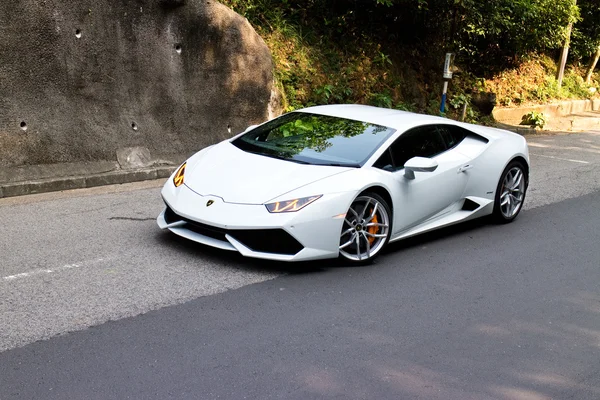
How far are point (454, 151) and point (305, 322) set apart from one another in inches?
124

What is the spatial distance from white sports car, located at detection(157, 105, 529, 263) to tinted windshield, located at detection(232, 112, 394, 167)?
0.01 m

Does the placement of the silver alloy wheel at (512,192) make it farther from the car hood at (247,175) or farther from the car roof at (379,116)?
the car hood at (247,175)

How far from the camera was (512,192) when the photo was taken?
25.3 feet

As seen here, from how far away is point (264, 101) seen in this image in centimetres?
1102

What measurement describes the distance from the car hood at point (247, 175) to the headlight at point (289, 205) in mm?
83

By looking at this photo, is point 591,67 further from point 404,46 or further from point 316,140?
point 316,140

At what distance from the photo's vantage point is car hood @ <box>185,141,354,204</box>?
5.56 metres

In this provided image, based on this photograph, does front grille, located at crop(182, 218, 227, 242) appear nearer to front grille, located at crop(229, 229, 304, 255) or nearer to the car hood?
front grille, located at crop(229, 229, 304, 255)

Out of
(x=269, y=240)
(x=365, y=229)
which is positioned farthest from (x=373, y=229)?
(x=269, y=240)

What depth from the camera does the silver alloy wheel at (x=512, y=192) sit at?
760 cm

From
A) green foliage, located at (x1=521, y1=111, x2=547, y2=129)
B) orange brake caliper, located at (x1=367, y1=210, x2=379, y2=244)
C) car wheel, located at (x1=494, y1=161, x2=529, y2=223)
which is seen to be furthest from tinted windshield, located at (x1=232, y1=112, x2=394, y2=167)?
green foliage, located at (x1=521, y1=111, x2=547, y2=129)

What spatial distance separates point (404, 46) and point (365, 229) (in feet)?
38.1

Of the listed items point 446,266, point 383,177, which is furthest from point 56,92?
point 446,266

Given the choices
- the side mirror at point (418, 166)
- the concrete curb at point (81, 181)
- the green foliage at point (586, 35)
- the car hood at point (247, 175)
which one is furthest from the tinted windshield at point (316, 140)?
the green foliage at point (586, 35)
